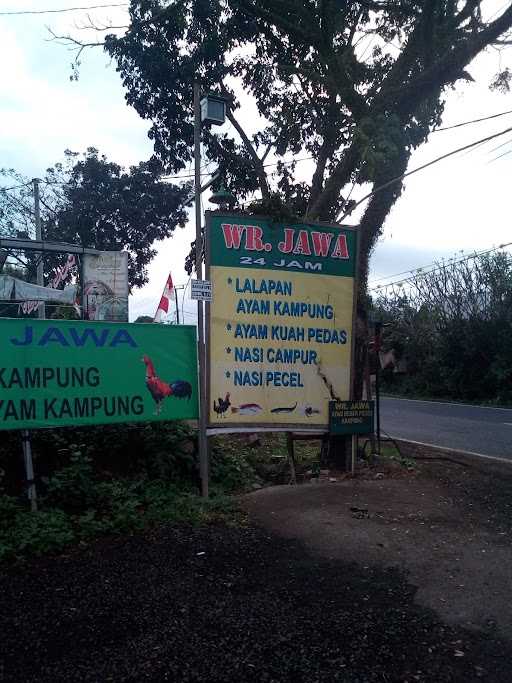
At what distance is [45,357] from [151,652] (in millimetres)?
3359

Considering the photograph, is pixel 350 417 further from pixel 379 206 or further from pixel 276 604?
pixel 276 604

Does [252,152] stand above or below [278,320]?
above

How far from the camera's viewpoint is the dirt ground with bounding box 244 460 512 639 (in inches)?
176

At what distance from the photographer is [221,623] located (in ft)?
12.8

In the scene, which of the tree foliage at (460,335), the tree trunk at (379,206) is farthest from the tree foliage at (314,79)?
the tree foliage at (460,335)

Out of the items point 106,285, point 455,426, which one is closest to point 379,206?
point 455,426

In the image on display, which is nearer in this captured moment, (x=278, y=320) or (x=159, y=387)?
(x=159, y=387)

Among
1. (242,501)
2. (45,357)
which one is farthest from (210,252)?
(242,501)

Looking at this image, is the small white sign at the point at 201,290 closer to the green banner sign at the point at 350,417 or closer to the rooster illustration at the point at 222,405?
the rooster illustration at the point at 222,405

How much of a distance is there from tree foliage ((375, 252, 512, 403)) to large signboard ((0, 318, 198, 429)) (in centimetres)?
2018

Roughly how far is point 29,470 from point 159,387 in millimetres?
1606

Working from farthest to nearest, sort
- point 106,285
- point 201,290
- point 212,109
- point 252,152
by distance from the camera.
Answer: point 106,285 → point 252,152 → point 212,109 → point 201,290

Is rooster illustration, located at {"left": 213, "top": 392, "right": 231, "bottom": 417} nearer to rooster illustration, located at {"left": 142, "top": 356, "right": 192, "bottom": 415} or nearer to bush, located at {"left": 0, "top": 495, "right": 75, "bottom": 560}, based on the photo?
rooster illustration, located at {"left": 142, "top": 356, "right": 192, "bottom": 415}

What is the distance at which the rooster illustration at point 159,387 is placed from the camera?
675cm
